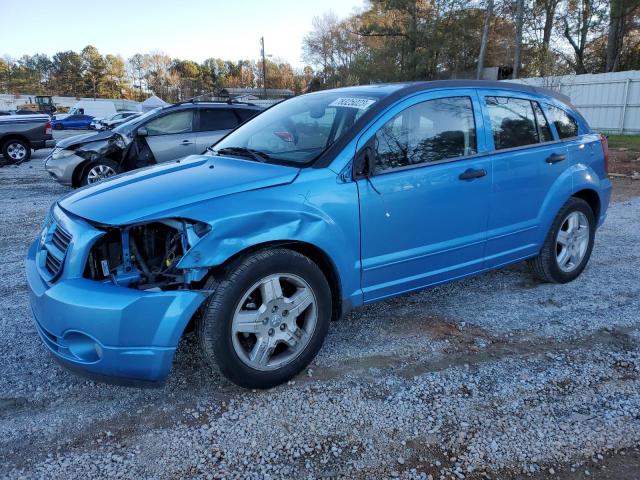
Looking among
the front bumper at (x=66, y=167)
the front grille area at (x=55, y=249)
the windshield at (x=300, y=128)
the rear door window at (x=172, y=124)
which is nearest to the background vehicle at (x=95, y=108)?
the front bumper at (x=66, y=167)

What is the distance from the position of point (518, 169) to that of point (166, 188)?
2.61 meters

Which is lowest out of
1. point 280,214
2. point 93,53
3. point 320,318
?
point 320,318

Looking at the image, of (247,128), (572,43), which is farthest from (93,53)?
(247,128)

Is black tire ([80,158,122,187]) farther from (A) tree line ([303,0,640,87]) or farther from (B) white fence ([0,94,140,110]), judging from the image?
(B) white fence ([0,94,140,110])

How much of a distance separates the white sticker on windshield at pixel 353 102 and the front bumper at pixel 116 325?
5.39ft

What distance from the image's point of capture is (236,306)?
256cm

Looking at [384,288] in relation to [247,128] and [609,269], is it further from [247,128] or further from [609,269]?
[609,269]

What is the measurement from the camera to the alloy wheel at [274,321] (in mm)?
2658

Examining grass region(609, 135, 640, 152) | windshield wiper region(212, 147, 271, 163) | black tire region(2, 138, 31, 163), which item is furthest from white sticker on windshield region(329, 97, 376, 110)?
grass region(609, 135, 640, 152)

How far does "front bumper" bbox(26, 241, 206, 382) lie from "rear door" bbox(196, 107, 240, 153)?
21.3ft

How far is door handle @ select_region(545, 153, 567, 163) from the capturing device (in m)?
3.98

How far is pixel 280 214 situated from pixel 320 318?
68 centimetres

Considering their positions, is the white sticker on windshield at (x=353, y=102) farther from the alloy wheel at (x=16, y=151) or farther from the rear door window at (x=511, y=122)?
the alloy wheel at (x=16, y=151)

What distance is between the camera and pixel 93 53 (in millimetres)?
83438
